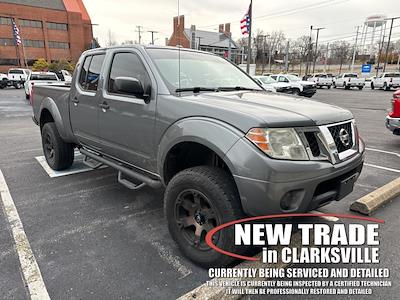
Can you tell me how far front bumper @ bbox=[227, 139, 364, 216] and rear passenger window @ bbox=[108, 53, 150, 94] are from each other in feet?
4.84

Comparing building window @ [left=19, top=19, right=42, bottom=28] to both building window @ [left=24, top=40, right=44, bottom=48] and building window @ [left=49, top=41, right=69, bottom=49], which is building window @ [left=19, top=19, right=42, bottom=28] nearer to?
building window @ [left=24, top=40, right=44, bottom=48]

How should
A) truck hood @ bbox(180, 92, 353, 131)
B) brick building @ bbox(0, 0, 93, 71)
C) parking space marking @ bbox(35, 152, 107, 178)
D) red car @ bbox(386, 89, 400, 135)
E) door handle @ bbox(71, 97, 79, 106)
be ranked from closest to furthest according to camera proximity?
truck hood @ bbox(180, 92, 353, 131)
door handle @ bbox(71, 97, 79, 106)
parking space marking @ bbox(35, 152, 107, 178)
red car @ bbox(386, 89, 400, 135)
brick building @ bbox(0, 0, 93, 71)

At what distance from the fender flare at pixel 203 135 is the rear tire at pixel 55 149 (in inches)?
108

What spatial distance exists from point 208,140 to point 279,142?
548mm

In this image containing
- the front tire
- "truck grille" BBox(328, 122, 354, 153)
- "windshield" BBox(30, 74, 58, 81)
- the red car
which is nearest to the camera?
the front tire

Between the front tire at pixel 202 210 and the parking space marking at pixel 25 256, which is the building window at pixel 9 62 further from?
the front tire at pixel 202 210

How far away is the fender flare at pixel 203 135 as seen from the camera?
2.31 meters

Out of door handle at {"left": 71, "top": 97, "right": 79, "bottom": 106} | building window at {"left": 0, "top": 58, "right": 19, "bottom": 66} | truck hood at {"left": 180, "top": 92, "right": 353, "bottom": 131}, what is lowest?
door handle at {"left": 71, "top": 97, "right": 79, "bottom": 106}

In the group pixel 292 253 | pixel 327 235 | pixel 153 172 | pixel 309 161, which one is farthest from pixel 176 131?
pixel 327 235

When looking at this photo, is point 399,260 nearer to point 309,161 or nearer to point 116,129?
point 309,161

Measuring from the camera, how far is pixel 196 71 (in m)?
3.45

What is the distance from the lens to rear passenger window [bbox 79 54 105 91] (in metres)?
3.95

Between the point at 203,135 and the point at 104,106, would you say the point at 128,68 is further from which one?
the point at 203,135

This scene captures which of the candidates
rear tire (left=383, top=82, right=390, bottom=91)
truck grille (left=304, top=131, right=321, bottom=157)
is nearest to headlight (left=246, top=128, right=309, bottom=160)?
truck grille (left=304, top=131, right=321, bottom=157)
